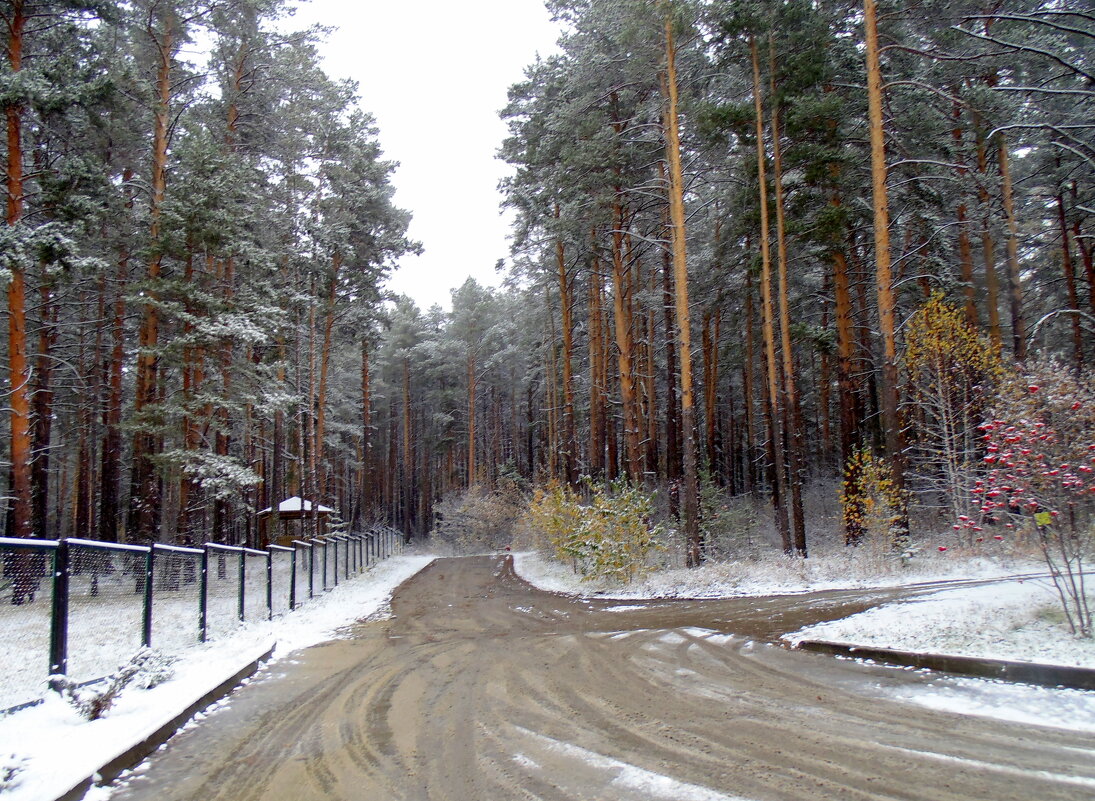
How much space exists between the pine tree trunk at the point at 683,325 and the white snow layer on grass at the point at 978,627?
6202 millimetres

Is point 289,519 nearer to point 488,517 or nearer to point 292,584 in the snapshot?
point 488,517

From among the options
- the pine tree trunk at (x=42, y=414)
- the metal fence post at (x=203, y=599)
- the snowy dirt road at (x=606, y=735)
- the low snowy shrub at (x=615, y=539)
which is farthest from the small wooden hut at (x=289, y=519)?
the snowy dirt road at (x=606, y=735)

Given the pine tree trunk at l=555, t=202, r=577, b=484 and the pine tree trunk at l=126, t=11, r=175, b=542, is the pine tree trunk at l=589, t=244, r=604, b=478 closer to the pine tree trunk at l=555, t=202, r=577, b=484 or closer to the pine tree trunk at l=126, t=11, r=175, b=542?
the pine tree trunk at l=555, t=202, r=577, b=484

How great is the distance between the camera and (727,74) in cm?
1725

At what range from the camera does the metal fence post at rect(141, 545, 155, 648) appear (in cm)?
717

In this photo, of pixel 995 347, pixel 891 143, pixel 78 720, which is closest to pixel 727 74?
pixel 891 143

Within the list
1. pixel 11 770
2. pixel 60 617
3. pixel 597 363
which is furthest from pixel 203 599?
pixel 597 363

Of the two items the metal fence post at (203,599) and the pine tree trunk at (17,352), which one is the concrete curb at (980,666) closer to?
the metal fence post at (203,599)

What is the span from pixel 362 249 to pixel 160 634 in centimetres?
2103

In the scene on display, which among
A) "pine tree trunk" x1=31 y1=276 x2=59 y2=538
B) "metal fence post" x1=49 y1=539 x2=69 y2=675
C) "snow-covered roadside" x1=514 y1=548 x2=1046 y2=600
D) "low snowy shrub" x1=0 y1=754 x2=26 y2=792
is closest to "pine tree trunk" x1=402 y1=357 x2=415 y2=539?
"pine tree trunk" x1=31 y1=276 x2=59 y2=538

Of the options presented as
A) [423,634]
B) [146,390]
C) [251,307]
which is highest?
[251,307]

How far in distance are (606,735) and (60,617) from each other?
453 centimetres

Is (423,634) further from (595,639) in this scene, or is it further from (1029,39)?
(1029,39)

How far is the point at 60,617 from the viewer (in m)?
5.44
